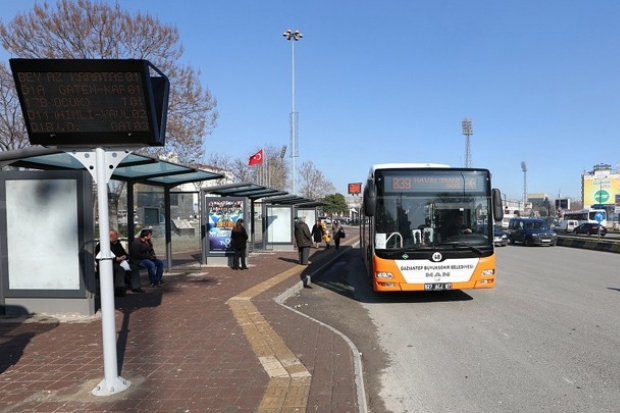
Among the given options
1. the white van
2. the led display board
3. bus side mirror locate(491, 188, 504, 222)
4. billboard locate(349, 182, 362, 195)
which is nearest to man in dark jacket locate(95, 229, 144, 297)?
the led display board

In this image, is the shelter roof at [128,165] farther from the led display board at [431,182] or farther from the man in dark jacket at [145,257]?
the led display board at [431,182]

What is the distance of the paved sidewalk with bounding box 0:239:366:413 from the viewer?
13.7 ft

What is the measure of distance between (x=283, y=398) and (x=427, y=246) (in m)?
5.46

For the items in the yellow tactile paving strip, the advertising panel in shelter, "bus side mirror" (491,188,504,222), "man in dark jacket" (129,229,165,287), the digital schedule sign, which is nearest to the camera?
the yellow tactile paving strip

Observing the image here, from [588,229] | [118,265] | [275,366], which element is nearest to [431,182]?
[275,366]

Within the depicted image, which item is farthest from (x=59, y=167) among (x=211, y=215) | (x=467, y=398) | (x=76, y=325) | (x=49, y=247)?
(x=467, y=398)

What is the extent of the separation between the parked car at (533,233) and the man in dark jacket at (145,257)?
969 inches

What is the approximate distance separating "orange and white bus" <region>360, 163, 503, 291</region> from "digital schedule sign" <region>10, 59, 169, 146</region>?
16.9 feet

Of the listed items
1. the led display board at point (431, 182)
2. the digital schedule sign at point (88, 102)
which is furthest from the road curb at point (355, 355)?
the led display board at point (431, 182)

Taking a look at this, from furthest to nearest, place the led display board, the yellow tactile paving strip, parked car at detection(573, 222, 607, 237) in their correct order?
parked car at detection(573, 222, 607, 237) → the led display board → the yellow tactile paving strip

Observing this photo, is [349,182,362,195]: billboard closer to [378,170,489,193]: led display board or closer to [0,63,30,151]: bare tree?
[0,63,30,151]: bare tree

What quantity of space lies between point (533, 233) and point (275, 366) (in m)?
27.3

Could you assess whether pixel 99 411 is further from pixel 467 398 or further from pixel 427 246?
pixel 427 246

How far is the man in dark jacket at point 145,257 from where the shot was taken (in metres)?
10.5
